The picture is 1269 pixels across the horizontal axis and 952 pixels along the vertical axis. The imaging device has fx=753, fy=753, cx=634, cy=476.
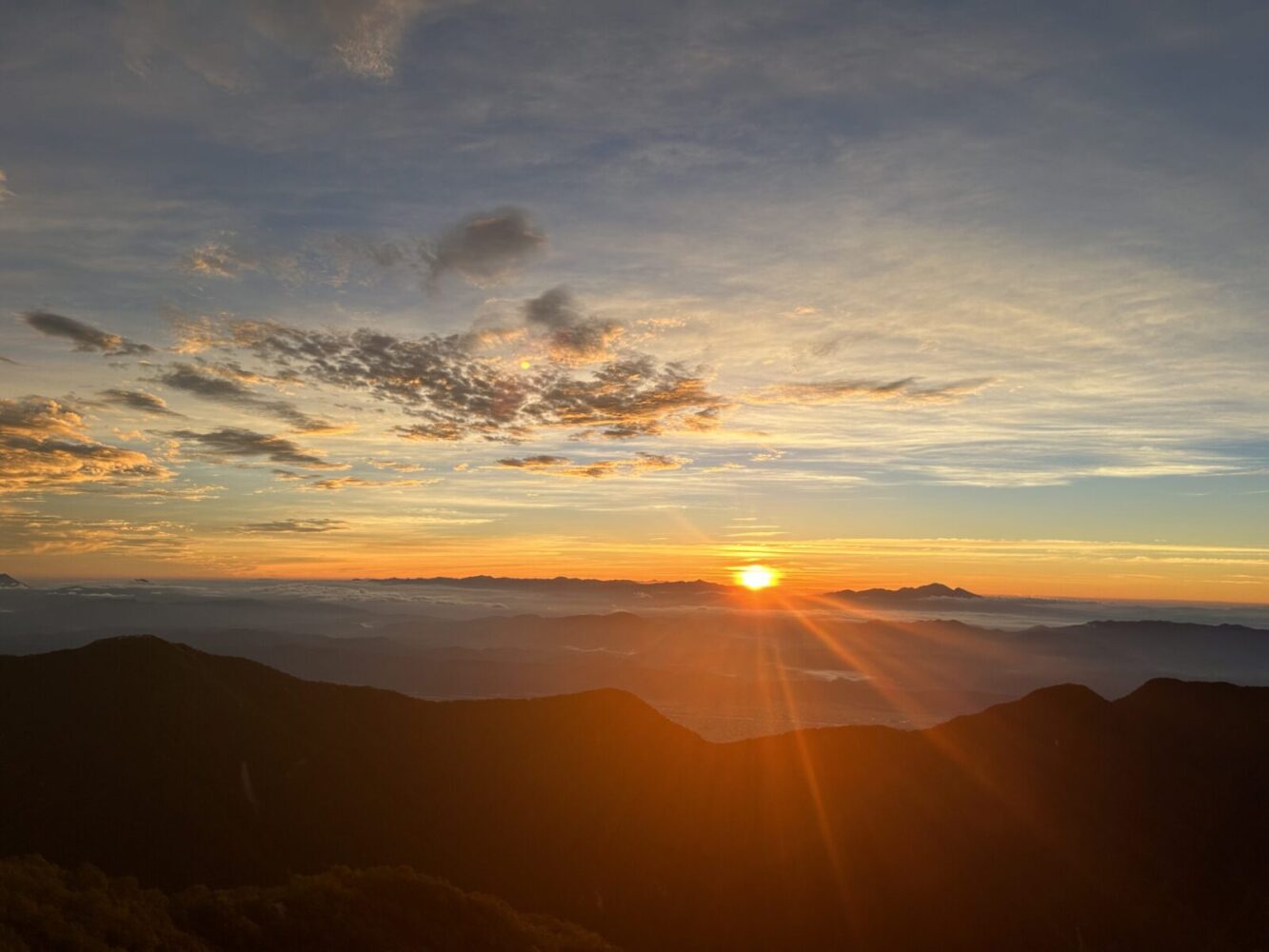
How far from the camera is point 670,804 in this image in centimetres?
8706

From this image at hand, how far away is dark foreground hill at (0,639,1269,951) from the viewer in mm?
69438

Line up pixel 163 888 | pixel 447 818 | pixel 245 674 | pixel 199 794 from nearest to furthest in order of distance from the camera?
pixel 163 888 < pixel 199 794 < pixel 447 818 < pixel 245 674

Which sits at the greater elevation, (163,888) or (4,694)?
(4,694)

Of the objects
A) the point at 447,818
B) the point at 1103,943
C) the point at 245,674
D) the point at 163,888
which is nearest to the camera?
the point at 163,888

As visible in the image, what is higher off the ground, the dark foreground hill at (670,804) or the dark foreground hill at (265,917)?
the dark foreground hill at (265,917)

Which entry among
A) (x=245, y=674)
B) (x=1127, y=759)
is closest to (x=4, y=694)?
(x=245, y=674)

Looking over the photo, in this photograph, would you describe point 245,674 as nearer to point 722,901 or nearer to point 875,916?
point 722,901

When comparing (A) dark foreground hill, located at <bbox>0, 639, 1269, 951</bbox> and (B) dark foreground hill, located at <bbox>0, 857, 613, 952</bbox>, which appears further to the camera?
(A) dark foreground hill, located at <bbox>0, 639, 1269, 951</bbox>

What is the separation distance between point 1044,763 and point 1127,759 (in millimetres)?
9641

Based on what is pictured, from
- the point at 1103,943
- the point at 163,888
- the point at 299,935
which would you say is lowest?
the point at 1103,943

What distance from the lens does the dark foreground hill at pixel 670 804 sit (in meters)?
69.4

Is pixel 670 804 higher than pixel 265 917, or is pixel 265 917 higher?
pixel 265 917

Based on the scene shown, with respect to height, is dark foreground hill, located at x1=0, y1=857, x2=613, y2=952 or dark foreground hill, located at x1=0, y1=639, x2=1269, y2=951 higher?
dark foreground hill, located at x1=0, y1=857, x2=613, y2=952

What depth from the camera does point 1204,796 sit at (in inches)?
3450
